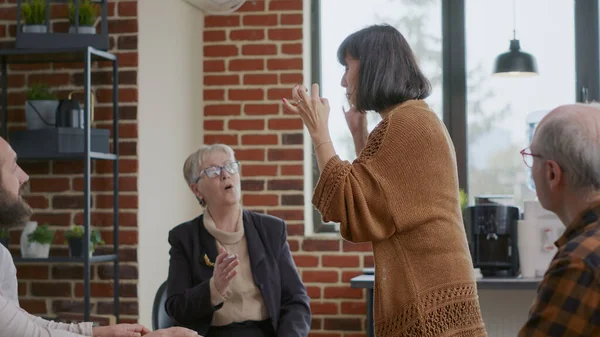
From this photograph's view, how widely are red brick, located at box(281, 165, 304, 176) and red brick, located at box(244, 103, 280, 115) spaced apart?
0.93ft

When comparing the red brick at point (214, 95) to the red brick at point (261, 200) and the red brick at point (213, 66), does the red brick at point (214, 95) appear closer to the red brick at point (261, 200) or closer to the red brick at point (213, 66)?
the red brick at point (213, 66)

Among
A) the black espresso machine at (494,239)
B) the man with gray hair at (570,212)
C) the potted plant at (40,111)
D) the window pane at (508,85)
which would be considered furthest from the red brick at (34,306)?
the man with gray hair at (570,212)

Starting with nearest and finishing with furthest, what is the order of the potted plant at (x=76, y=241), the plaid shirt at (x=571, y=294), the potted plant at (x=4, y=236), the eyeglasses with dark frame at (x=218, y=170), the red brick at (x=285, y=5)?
the plaid shirt at (x=571, y=294) → the eyeglasses with dark frame at (x=218, y=170) → the potted plant at (x=76, y=241) → the potted plant at (x=4, y=236) → the red brick at (x=285, y=5)

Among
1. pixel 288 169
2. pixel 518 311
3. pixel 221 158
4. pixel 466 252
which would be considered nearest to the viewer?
pixel 466 252

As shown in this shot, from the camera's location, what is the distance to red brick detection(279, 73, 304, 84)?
4590mm

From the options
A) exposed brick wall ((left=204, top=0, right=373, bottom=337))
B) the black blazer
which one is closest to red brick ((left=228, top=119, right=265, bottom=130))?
exposed brick wall ((left=204, top=0, right=373, bottom=337))

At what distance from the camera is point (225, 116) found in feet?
15.2

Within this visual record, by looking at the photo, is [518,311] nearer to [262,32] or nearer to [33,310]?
[262,32]

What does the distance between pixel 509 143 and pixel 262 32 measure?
1428 mm

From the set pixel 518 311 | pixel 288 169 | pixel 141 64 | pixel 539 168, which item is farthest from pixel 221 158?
pixel 539 168

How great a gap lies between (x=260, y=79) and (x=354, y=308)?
4.12ft

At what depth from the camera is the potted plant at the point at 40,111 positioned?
386cm

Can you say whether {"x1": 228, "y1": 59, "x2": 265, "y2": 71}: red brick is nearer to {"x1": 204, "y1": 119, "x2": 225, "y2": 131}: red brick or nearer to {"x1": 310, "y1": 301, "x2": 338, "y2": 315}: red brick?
{"x1": 204, "y1": 119, "x2": 225, "y2": 131}: red brick

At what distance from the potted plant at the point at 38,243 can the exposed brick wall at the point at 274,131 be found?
3.70ft
